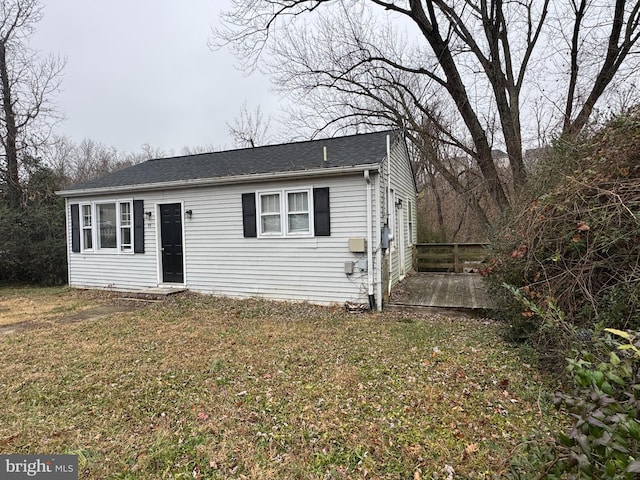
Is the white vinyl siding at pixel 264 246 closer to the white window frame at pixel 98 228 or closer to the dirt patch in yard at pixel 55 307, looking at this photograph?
the white window frame at pixel 98 228

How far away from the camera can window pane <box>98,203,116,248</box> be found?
947 centimetres

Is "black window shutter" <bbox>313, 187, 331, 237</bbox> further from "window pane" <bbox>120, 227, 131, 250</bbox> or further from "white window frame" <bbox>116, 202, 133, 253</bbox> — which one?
"window pane" <bbox>120, 227, 131, 250</bbox>

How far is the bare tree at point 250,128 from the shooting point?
73.5ft

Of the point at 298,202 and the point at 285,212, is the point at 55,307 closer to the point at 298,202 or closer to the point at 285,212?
the point at 285,212

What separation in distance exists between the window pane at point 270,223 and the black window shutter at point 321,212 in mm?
958

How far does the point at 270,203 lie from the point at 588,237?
5.73 meters

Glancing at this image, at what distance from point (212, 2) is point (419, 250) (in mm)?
9666

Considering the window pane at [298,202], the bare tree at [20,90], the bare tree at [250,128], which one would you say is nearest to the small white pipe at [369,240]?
the window pane at [298,202]

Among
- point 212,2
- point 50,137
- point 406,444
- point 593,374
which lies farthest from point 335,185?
point 50,137

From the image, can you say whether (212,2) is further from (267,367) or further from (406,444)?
(406,444)

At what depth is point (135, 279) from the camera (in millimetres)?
9078

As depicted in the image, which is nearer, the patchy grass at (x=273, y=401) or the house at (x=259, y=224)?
the patchy grass at (x=273, y=401)

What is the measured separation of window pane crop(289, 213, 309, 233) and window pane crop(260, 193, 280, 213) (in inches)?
15.7

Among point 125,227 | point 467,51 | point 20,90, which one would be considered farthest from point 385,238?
point 20,90
